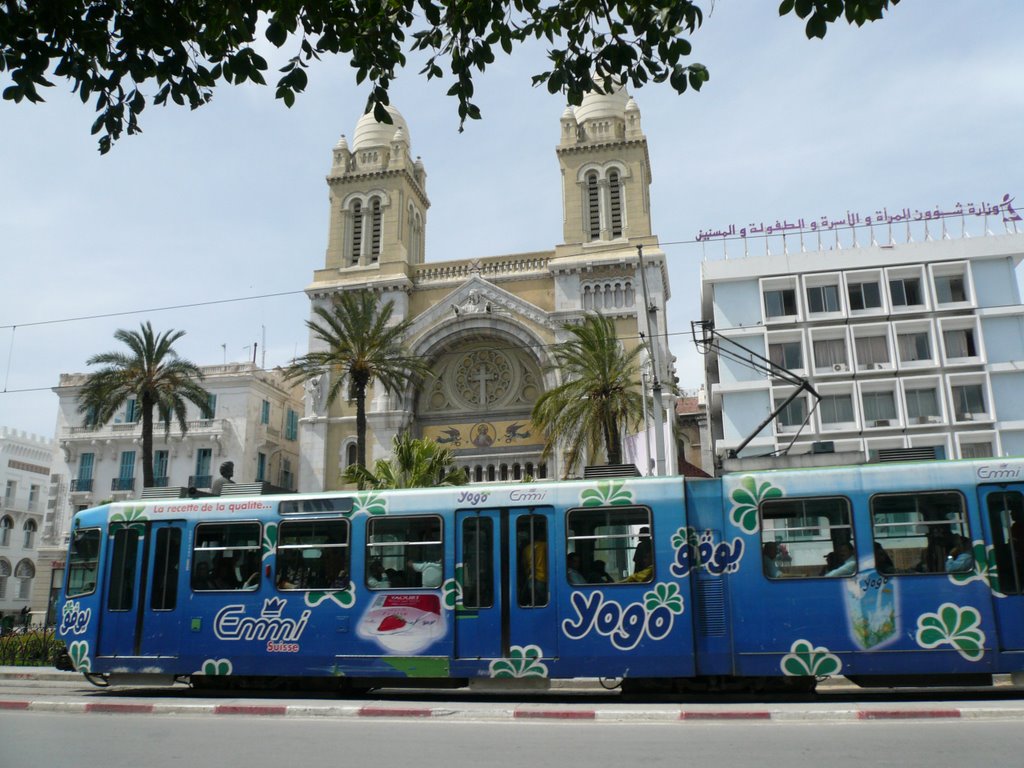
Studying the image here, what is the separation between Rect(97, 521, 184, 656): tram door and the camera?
12.9 m

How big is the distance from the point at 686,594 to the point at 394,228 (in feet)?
126

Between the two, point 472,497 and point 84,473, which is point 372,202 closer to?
point 84,473

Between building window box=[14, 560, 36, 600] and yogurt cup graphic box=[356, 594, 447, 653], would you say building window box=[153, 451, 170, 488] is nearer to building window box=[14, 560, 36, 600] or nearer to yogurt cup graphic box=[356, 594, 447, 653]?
building window box=[14, 560, 36, 600]

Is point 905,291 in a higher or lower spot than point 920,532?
higher

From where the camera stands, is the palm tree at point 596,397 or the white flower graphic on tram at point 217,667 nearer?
the white flower graphic on tram at point 217,667

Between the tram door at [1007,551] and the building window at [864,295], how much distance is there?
32.8 meters

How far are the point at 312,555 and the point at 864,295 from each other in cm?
→ 3611

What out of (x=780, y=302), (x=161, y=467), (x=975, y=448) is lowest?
(x=975, y=448)

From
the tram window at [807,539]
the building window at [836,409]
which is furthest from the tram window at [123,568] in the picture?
the building window at [836,409]

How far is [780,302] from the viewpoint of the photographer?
139ft

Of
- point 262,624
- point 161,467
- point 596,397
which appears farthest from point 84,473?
point 262,624

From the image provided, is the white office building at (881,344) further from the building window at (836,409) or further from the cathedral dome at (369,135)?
the cathedral dome at (369,135)

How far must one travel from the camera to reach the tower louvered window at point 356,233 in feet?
157

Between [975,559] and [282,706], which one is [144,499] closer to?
[282,706]
